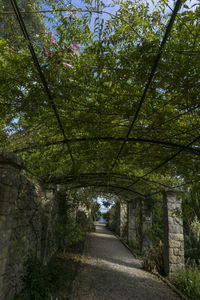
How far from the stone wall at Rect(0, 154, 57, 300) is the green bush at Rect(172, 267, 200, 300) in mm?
3449

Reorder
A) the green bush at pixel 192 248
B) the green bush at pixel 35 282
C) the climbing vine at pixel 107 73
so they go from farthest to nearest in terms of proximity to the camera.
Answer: the green bush at pixel 192 248, the green bush at pixel 35 282, the climbing vine at pixel 107 73

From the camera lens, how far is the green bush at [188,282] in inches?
179

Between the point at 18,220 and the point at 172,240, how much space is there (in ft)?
13.9

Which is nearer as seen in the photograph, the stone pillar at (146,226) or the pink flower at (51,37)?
the pink flower at (51,37)

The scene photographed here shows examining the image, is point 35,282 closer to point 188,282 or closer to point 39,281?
point 39,281

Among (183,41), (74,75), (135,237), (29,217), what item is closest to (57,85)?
(74,75)

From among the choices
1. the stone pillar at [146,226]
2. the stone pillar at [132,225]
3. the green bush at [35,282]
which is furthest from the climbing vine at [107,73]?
the stone pillar at [132,225]

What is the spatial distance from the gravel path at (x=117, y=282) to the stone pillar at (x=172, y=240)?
1.84 feet

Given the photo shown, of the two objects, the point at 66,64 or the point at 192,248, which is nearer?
the point at 66,64

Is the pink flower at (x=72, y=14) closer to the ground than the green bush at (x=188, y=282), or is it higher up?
higher up

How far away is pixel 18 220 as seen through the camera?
3711 millimetres

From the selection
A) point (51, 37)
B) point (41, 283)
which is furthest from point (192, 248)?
point (51, 37)

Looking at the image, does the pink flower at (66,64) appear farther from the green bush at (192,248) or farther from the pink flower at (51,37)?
the green bush at (192,248)

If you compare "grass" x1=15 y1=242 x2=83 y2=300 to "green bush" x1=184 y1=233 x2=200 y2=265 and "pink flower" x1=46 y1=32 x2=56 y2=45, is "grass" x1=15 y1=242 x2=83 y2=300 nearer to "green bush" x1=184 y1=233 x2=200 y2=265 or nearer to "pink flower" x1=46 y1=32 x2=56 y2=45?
→ "pink flower" x1=46 y1=32 x2=56 y2=45
